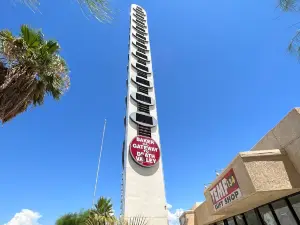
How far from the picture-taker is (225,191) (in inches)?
332

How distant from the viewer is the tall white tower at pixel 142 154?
80.3 ft

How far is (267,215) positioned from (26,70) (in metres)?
12.7

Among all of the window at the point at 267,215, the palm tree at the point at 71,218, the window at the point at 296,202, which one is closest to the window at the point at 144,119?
the palm tree at the point at 71,218

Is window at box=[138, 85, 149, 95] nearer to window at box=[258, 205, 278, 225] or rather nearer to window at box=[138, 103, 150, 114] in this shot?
window at box=[138, 103, 150, 114]

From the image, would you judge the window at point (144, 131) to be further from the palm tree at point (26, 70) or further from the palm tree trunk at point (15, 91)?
the palm tree trunk at point (15, 91)

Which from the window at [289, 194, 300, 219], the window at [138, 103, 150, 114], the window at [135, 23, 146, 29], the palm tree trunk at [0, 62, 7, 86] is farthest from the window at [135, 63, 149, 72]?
the window at [289, 194, 300, 219]

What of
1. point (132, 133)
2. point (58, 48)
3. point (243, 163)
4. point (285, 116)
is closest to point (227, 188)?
point (243, 163)

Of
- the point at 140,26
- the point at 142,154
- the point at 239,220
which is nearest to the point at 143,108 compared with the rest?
the point at 142,154

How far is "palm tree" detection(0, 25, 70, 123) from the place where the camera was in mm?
7839

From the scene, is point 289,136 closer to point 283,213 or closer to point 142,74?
point 283,213

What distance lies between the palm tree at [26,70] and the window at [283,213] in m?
11.8

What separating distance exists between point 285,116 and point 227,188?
148 inches

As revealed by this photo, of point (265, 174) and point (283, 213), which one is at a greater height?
point (265, 174)

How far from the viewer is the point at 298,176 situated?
675cm
